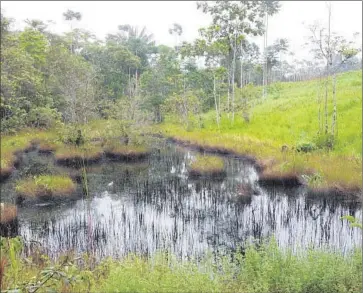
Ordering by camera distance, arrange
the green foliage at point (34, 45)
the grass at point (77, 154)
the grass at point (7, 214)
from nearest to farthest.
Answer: the grass at point (7, 214), the grass at point (77, 154), the green foliage at point (34, 45)

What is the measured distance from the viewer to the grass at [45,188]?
12109mm

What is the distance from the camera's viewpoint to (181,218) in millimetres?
10055

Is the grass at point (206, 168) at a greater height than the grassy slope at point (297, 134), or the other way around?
the grassy slope at point (297, 134)

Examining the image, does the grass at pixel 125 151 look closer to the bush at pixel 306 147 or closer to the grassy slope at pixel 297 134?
the grassy slope at pixel 297 134

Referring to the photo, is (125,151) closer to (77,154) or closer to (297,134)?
(77,154)

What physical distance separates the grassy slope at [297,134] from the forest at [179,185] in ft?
0.35

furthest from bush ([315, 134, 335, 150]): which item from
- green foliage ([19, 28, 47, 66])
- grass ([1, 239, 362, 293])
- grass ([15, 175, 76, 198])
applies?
green foliage ([19, 28, 47, 66])

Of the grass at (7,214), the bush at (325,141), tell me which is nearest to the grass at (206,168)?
the bush at (325,141)

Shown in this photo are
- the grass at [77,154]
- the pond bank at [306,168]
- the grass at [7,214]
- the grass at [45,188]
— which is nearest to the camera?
the grass at [7,214]

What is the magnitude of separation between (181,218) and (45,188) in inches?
209

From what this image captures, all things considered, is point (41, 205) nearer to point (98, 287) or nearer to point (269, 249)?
point (98, 287)

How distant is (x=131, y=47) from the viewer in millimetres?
40562

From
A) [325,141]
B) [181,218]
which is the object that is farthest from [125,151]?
[181,218]

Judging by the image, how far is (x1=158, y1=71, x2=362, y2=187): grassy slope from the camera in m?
12.9
